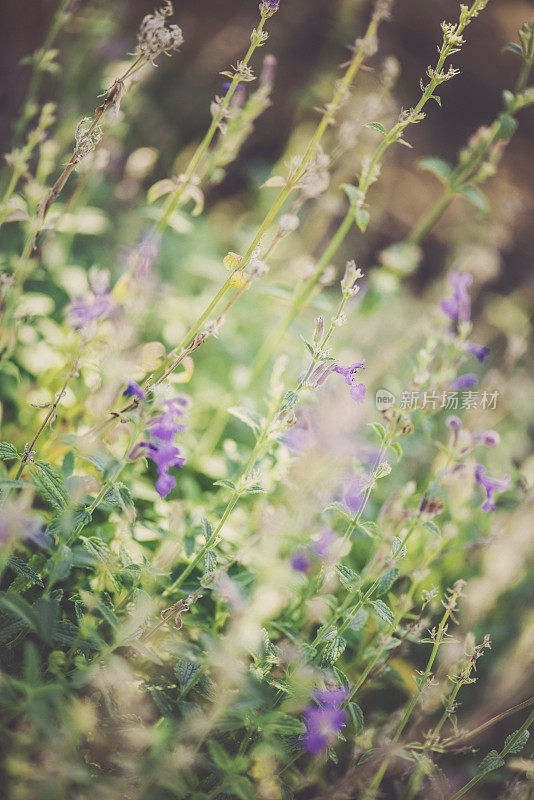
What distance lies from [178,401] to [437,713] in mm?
2226

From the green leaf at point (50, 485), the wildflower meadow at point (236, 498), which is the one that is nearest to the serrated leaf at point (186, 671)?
the wildflower meadow at point (236, 498)

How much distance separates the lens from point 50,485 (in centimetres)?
174

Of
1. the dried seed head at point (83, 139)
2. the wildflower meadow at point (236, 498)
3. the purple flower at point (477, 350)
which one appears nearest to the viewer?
the wildflower meadow at point (236, 498)

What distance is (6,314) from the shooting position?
193 cm

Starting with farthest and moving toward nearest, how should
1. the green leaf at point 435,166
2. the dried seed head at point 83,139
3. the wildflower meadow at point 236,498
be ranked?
the green leaf at point 435,166 < the dried seed head at point 83,139 < the wildflower meadow at point 236,498

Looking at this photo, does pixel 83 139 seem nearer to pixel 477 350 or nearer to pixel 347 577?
pixel 347 577

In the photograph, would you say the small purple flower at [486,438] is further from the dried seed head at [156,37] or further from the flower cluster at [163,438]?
the dried seed head at [156,37]

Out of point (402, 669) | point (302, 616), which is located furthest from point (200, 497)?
point (402, 669)

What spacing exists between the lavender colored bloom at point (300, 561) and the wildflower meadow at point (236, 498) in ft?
0.23

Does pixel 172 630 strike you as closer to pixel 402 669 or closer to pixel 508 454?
pixel 402 669

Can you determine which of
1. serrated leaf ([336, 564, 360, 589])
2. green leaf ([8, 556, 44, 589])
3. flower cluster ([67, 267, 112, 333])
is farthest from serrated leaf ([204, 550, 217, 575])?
flower cluster ([67, 267, 112, 333])

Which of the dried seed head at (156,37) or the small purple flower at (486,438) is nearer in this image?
the dried seed head at (156,37)

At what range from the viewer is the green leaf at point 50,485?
1713 millimetres

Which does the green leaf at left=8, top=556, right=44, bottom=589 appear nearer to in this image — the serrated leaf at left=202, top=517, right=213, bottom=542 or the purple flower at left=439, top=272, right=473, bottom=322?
the serrated leaf at left=202, top=517, right=213, bottom=542
